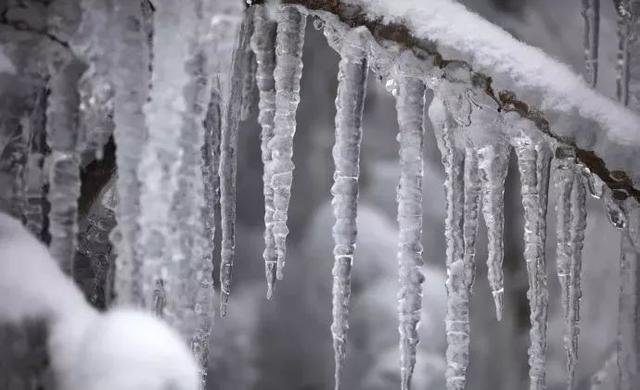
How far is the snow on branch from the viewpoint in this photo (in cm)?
76

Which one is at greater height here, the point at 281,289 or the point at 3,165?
the point at 281,289

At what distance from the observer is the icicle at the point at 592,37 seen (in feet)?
3.75

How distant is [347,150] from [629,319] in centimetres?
41

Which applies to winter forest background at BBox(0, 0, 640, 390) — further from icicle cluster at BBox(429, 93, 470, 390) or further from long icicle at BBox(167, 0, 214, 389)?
long icicle at BBox(167, 0, 214, 389)

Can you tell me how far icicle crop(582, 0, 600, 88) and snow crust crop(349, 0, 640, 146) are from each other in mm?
388

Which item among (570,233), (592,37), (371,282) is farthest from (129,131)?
(371,282)

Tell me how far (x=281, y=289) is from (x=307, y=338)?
339mm

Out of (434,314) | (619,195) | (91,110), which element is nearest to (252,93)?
(91,110)

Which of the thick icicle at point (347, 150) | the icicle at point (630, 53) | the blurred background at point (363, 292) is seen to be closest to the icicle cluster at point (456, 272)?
the thick icicle at point (347, 150)

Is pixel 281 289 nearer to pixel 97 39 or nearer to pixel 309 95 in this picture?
pixel 309 95

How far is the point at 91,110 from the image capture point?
674 mm

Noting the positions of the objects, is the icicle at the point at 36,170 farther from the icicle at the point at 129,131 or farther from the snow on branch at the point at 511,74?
the snow on branch at the point at 511,74

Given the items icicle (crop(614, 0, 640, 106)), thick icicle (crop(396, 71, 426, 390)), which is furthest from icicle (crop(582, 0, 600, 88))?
thick icicle (crop(396, 71, 426, 390))

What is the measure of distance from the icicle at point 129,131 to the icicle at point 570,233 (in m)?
0.46
